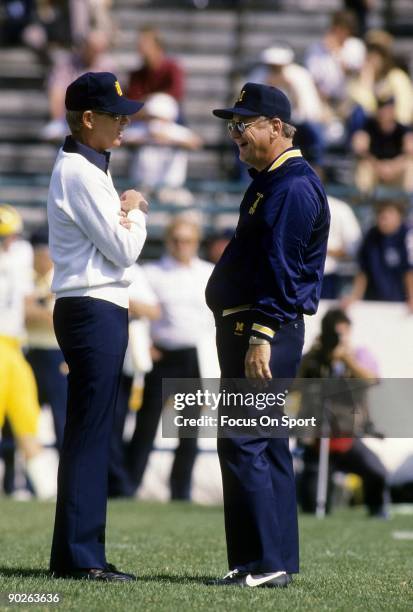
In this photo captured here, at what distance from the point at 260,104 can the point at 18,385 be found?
6705 mm

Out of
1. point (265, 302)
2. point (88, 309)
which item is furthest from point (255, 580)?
point (88, 309)

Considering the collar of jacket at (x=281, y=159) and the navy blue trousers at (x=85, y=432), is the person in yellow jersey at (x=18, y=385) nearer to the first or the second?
the navy blue trousers at (x=85, y=432)

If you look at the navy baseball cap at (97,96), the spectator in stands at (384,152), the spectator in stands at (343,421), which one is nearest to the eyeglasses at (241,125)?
the navy baseball cap at (97,96)

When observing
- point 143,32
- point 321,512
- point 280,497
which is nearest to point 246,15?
point 143,32

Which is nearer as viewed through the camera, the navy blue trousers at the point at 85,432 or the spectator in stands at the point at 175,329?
the navy blue trousers at the point at 85,432

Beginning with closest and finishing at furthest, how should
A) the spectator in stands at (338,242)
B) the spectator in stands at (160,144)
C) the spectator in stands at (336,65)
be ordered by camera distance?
1. the spectator in stands at (338,242)
2. the spectator in stands at (160,144)
3. the spectator in stands at (336,65)

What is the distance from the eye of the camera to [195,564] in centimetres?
729

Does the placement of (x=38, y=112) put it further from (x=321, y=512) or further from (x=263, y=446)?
(x=263, y=446)

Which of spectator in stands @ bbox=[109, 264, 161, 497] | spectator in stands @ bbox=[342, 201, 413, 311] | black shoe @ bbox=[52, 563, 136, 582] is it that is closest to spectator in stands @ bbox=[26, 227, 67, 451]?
spectator in stands @ bbox=[109, 264, 161, 497]

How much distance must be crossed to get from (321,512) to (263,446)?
A: 536cm

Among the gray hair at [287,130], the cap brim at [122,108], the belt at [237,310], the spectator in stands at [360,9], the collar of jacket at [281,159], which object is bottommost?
the belt at [237,310]

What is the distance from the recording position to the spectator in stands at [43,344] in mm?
12883

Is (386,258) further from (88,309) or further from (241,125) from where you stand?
(88,309)

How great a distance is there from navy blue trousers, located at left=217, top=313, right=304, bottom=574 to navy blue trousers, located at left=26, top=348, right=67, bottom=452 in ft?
21.4
